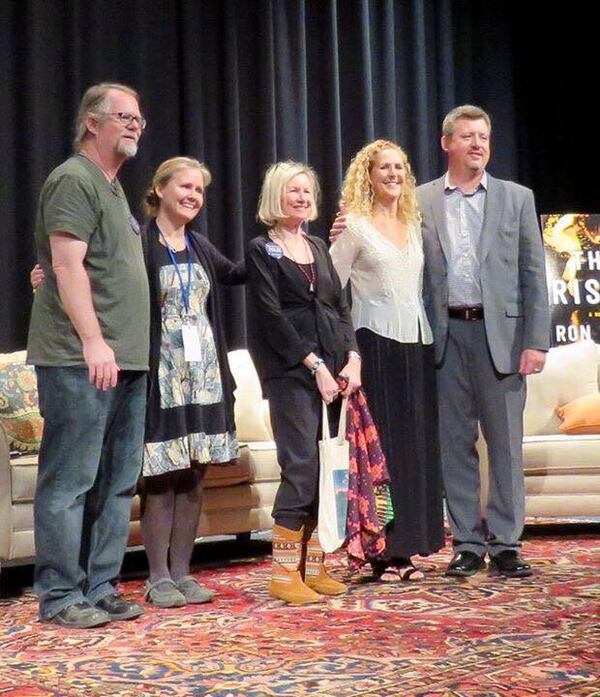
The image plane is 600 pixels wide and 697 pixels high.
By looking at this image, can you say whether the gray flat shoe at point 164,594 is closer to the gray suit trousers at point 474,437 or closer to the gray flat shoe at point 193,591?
the gray flat shoe at point 193,591

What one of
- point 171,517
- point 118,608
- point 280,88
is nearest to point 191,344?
point 171,517

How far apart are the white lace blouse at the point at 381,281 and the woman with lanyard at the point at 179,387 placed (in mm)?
466

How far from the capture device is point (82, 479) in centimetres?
339

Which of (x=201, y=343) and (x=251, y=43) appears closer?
(x=201, y=343)

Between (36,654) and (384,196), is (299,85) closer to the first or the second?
(384,196)

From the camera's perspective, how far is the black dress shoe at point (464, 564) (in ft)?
13.1

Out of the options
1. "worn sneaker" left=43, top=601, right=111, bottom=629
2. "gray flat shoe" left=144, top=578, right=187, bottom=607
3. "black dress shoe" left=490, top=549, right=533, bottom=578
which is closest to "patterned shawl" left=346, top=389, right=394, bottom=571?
"black dress shoe" left=490, top=549, right=533, bottom=578

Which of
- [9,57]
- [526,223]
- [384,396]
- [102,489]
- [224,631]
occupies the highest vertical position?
[9,57]

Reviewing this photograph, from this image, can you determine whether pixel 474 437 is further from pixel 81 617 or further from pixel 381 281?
pixel 81 617

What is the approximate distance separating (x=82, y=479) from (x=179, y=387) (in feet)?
1.50

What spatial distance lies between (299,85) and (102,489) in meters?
3.76

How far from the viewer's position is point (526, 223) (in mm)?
4152

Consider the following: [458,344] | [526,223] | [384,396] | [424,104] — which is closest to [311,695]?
[384,396]

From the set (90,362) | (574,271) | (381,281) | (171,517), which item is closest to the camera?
(90,362)
